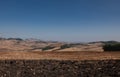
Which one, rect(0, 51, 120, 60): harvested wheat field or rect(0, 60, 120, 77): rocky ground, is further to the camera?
rect(0, 51, 120, 60): harvested wheat field

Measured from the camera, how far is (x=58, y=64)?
19.7m

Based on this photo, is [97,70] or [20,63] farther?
[20,63]

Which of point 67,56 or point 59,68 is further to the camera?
point 67,56

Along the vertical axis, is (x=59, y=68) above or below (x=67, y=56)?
below

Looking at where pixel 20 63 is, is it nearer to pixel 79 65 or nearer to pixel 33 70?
pixel 33 70

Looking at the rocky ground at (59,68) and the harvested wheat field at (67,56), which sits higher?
the harvested wheat field at (67,56)

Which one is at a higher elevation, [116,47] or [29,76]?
[116,47]

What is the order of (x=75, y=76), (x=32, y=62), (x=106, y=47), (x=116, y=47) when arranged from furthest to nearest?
(x=106, y=47) < (x=116, y=47) < (x=32, y=62) < (x=75, y=76)

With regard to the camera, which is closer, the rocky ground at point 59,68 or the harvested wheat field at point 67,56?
the rocky ground at point 59,68

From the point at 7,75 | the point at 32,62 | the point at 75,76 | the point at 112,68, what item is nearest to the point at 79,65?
the point at 75,76

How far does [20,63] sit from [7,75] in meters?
1.39

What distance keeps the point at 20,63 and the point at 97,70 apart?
5885 mm

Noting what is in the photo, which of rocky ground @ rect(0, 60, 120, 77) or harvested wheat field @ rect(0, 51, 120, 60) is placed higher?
harvested wheat field @ rect(0, 51, 120, 60)

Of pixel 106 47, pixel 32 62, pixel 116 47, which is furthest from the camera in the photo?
pixel 106 47
